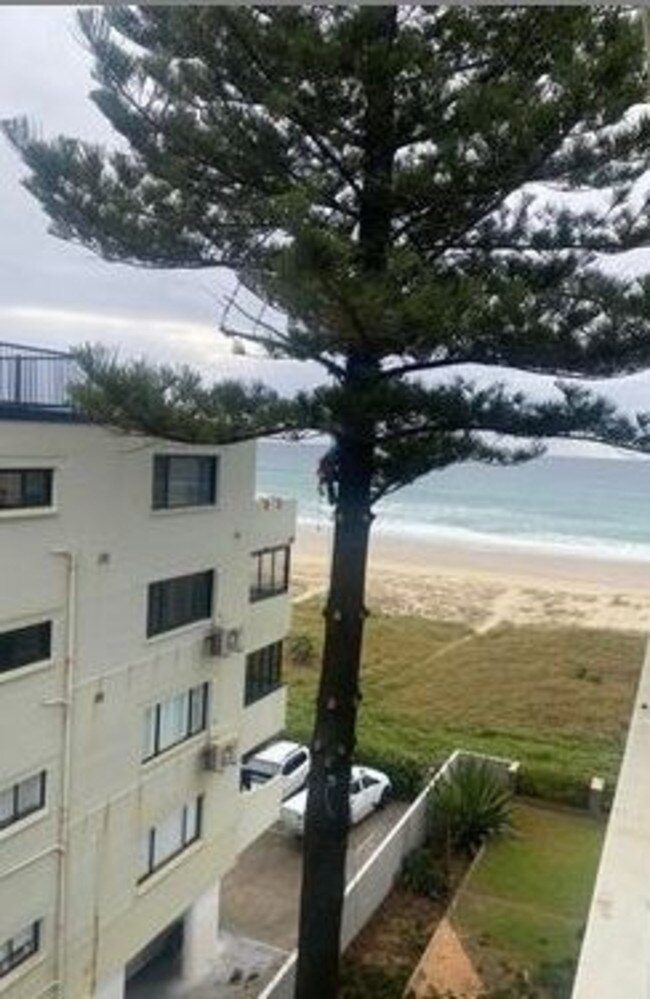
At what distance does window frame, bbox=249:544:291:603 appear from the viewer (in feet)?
19.5

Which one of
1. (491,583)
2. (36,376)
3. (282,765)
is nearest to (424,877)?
(282,765)

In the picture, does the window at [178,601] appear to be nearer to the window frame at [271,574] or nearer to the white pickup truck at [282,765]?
the window frame at [271,574]

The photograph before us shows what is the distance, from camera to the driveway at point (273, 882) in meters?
6.53

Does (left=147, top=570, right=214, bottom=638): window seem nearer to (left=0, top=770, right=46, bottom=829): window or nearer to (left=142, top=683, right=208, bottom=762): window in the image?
(left=142, top=683, right=208, bottom=762): window

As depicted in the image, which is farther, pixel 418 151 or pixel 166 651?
pixel 166 651

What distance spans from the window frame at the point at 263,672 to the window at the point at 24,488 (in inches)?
94.8

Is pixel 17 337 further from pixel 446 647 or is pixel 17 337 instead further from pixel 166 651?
pixel 446 647

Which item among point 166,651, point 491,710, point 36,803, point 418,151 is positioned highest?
point 418,151

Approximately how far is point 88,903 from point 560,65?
4.09 m

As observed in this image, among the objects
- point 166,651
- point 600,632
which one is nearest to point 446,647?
point 600,632

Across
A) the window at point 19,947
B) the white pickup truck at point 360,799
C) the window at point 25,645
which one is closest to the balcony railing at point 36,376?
the window at point 25,645

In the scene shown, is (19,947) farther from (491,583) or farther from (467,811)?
(491,583)

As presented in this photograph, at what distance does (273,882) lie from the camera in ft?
23.7

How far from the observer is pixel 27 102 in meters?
3.77
